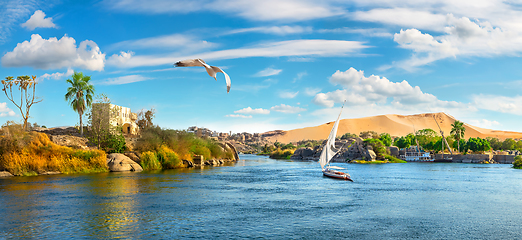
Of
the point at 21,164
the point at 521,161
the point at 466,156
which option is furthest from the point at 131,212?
the point at 466,156

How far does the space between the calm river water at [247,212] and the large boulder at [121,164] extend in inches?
621

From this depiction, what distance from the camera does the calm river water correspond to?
661 inches

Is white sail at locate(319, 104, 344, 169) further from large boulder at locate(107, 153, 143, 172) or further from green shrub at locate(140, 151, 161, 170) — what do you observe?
large boulder at locate(107, 153, 143, 172)

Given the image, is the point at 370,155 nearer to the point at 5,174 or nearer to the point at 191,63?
the point at 5,174

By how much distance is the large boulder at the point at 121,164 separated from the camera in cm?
4935

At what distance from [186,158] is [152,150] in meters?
8.41

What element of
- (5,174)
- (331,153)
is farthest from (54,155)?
(331,153)

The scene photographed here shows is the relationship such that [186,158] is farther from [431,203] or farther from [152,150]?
[431,203]

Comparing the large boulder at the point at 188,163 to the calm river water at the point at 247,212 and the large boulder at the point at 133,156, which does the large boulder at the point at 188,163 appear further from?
the calm river water at the point at 247,212

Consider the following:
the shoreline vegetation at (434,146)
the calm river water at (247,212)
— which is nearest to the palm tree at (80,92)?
the calm river water at (247,212)

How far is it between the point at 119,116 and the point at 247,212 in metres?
65.1

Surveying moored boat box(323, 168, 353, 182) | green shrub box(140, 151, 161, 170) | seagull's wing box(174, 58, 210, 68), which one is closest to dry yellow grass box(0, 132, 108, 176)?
green shrub box(140, 151, 161, 170)

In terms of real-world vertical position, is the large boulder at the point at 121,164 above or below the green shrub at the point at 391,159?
above

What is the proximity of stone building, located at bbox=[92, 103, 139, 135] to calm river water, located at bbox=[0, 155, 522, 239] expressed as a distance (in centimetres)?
2792
